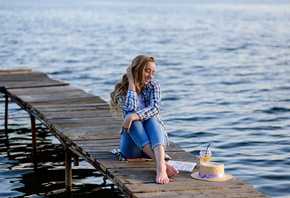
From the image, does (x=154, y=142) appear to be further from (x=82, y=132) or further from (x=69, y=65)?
(x=69, y=65)

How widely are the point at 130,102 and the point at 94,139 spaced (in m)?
1.38

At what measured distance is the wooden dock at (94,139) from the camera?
595 centimetres

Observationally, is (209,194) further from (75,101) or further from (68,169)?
(75,101)

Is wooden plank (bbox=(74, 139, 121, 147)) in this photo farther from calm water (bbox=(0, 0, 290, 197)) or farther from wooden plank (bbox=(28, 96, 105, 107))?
wooden plank (bbox=(28, 96, 105, 107))

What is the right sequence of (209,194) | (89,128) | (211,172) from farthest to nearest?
(89,128)
(211,172)
(209,194)

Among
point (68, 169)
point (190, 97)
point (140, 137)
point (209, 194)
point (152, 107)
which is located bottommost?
point (190, 97)

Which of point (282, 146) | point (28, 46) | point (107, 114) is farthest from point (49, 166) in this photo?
point (28, 46)

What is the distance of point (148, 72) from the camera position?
691 cm

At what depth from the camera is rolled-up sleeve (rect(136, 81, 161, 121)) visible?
6.64 meters

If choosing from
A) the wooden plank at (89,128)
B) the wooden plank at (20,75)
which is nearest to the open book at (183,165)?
the wooden plank at (89,128)

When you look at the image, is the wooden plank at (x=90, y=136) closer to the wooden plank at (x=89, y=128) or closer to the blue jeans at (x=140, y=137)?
the wooden plank at (x=89, y=128)

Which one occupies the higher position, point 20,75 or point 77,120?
point 20,75

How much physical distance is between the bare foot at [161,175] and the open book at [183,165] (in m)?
0.49

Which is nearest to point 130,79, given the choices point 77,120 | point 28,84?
point 77,120
